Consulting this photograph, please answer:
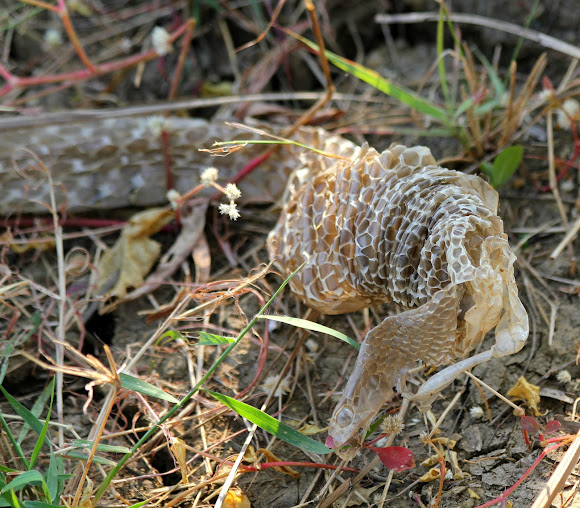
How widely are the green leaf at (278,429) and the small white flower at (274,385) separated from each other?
0.84 feet

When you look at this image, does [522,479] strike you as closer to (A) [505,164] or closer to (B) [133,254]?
(A) [505,164]

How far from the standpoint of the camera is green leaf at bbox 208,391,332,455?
1232mm

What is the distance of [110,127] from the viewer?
2045 mm

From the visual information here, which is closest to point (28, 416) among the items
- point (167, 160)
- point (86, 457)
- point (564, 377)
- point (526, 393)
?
point (86, 457)

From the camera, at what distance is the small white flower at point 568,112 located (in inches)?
72.5

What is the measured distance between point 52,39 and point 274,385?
5.84ft

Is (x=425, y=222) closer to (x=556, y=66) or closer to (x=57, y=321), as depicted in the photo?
(x=57, y=321)

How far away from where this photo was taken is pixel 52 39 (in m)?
2.44

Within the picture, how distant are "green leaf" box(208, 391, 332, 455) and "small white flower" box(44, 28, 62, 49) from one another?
1.86 m

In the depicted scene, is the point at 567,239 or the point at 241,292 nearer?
the point at 241,292

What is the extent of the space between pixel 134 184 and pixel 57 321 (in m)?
0.53

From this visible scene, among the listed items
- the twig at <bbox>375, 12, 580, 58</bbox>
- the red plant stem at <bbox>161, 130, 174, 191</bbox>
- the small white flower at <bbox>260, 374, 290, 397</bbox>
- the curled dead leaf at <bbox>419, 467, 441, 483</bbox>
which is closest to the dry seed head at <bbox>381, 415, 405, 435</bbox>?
the curled dead leaf at <bbox>419, 467, 441, 483</bbox>

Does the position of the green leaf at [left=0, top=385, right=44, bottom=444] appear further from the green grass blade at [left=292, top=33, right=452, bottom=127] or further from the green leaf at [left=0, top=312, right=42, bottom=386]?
the green grass blade at [left=292, top=33, right=452, bottom=127]

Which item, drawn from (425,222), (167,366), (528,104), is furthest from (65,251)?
(528,104)
